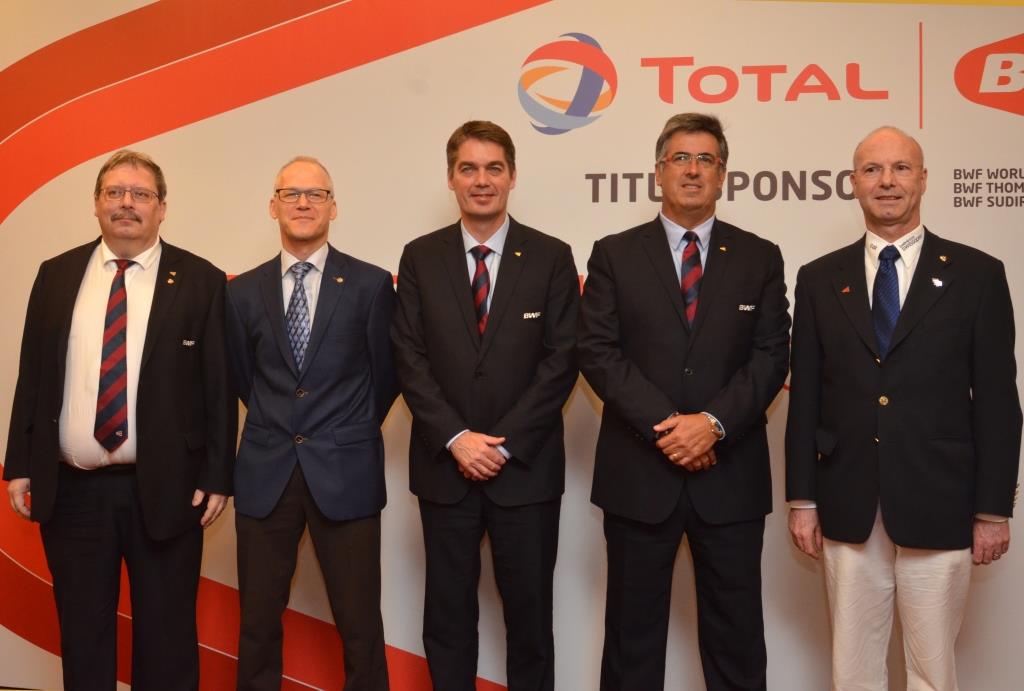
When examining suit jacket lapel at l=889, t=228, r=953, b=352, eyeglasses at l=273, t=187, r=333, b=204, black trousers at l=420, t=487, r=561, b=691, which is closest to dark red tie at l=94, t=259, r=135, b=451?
eyeglasses at l=273, t=187, r=333, b=204

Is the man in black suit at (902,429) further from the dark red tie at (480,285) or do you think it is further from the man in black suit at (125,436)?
the man in black suit at (125,436)

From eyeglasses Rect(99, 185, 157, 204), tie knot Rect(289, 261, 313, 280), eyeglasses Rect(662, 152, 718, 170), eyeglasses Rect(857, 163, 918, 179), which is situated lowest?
tie knot Rect(289, 261, 313, 280)

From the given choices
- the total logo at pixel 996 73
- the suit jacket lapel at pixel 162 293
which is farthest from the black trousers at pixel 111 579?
the total logo at pixel 996 73

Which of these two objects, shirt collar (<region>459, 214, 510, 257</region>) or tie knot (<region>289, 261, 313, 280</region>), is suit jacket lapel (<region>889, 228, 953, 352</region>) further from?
tie knot (<region>289, 261, 313, 280</region>)

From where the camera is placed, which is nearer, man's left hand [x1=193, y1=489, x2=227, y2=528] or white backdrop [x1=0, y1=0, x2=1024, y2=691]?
man's left hand [x1=193, y1=489, x2=227, y2=528]

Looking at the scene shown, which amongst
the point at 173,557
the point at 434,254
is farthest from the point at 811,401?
the point at 173,557

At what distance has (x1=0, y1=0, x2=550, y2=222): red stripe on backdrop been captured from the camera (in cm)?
388

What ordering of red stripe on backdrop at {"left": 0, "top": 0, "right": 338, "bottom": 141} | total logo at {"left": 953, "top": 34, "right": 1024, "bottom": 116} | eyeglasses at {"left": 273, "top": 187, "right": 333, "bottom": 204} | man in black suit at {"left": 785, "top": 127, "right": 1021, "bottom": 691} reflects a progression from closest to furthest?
1. man in black suit at {"left": 785, "top": 127, "right": 1021, "bottom": 691}
2. eyeglasses at {"left": 273, "top": 187, "right": 333, "bottom": 204}
3. total logo at {"left": 953, "top": 34, "right": 1024, "bottom": 116}
4. red stripe on backdrop at {"left": 0, "top": 0, "right": 338, "bottom": 141}

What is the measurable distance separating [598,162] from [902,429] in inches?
67.0

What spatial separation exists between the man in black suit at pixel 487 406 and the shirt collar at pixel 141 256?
843mm

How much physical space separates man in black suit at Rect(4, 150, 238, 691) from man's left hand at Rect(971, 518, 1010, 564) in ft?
7.83

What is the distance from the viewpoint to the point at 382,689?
308cm

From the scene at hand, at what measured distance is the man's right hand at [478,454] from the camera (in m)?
2.92

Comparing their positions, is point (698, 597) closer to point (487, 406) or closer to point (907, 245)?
point (487, 406)
